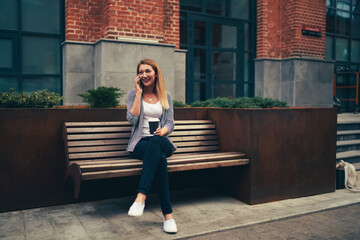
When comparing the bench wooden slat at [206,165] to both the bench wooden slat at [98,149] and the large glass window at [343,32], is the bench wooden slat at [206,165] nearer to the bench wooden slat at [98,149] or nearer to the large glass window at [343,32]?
the bench wooden slat at [98,149]

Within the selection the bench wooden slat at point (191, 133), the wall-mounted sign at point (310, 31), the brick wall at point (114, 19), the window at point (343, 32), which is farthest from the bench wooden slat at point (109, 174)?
the window at point (343, 32)

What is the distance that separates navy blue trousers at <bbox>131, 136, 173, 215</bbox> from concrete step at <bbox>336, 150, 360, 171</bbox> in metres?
3.91

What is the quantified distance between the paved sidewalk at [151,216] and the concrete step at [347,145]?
6.07 ft

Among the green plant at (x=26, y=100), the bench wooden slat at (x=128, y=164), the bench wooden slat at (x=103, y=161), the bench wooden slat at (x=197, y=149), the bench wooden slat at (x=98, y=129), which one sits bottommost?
the bench wooden slat at (x=128, y=164)

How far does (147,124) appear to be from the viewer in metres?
4.07

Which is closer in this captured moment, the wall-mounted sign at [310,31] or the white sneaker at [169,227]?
the white sneaker at [169,227]

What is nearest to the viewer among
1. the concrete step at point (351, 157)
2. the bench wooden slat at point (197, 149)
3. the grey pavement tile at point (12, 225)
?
the grey pavement tile at point (12, 225)

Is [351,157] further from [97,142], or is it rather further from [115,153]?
[97,142]

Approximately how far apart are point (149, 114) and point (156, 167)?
0.74m

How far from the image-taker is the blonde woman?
11.9 feet

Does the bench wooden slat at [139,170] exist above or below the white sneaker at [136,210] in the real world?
above

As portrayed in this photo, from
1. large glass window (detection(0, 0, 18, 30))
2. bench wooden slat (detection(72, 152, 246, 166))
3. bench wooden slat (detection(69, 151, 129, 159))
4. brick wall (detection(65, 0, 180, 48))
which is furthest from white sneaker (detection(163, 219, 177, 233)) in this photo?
large glass window (detection(0, 0, 18, 30))

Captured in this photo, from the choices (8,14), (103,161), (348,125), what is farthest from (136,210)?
(8,14)

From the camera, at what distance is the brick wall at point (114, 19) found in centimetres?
710
